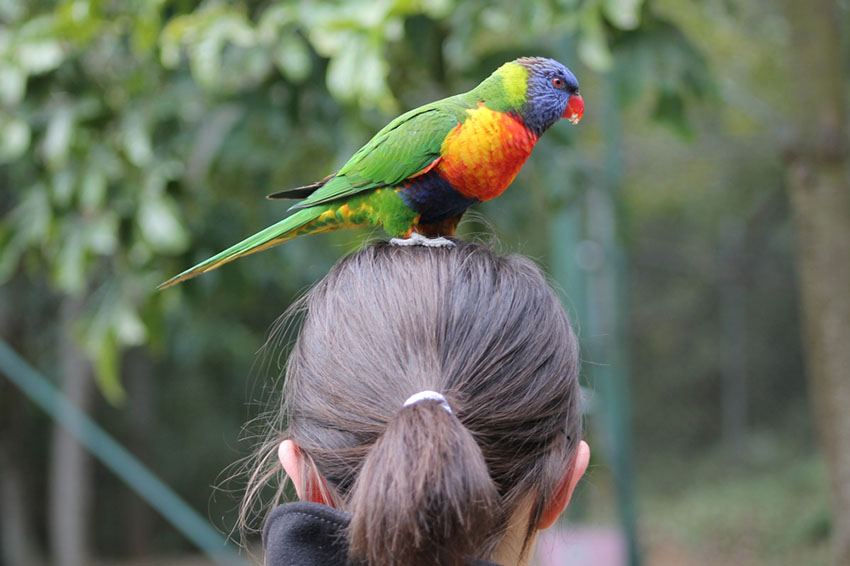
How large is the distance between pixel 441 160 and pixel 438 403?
0.57 meters

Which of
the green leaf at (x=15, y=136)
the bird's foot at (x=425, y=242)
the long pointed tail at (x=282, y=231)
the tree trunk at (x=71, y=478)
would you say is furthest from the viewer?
the tree trunk at (x=71, y=478)

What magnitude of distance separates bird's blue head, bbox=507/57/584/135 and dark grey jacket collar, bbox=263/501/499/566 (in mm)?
741

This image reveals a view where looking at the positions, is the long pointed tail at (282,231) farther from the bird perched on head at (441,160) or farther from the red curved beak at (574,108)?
the red curved beak at (574,108)

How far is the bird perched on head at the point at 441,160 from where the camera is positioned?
1.22m

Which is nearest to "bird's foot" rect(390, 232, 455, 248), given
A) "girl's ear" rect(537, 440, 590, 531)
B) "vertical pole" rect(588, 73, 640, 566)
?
"girl's ear" rect(537, 440, 590, 531)

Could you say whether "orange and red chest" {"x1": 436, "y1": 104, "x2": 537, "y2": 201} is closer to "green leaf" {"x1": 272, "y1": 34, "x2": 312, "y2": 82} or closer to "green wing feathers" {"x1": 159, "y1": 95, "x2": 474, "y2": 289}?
"green wing feathers" {"x1": 159, "y1": 95, "x2": 474, "y2": 289}

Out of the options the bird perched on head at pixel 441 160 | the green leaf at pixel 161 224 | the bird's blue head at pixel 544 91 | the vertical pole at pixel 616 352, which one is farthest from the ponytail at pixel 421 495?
the vertical pole at pixel 616 352

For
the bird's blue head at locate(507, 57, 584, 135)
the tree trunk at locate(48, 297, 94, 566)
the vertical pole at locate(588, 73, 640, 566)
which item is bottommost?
the tree trunk at locate(48, 297, 94, 566)

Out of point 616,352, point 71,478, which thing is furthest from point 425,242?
point 71,478

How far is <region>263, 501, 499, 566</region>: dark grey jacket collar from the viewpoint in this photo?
72cm

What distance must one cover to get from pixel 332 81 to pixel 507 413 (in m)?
Answer: 1.08

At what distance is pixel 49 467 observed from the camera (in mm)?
7266

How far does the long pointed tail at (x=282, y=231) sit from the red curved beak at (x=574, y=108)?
42cm

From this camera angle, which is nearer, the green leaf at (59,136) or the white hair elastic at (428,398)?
the white hair elastic at (428,398)
